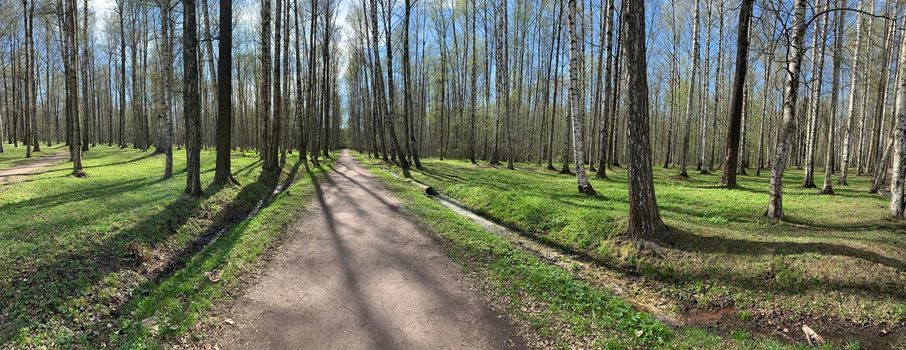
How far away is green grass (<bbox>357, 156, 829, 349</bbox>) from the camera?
4746 mm

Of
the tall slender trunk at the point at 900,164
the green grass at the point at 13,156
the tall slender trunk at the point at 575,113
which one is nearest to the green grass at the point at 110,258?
the tall slender trunk at the point at 575,113

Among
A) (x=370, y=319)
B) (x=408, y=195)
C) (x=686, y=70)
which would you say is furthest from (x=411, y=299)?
(x=686, y=70)

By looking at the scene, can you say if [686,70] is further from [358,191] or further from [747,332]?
[747,332]

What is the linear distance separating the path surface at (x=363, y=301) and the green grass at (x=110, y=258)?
686 mm

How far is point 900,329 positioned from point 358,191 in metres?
12.9

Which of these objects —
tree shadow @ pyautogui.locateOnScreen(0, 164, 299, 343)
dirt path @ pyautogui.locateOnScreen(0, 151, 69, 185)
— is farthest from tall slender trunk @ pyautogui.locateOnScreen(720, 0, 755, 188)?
dirt path @ pyautogui.locateOnScreen(0, 151, 69, 185)

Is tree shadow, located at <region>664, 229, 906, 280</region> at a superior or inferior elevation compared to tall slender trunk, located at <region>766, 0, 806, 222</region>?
inferior

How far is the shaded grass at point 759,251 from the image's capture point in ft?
17.6

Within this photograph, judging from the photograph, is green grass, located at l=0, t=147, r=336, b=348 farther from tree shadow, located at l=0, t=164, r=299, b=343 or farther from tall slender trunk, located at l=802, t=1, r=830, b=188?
tall slender trunk, located at l=802, t=1, r=830, b=188

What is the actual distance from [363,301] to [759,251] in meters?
5.80

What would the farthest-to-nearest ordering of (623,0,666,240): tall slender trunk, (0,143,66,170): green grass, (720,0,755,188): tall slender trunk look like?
(0,143,66,170): green grass < (720,0,755,188): tall slender trunk < (623,0,666,240): tall slender trunk

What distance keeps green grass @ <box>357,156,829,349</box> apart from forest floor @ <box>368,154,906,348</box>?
50 cm

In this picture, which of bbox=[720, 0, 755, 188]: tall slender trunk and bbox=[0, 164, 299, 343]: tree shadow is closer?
bbox=[0, 164, 299, 343]: tree shadow

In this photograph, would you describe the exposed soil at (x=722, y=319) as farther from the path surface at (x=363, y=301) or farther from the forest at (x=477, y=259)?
the path surface at (x=363, y=301)
